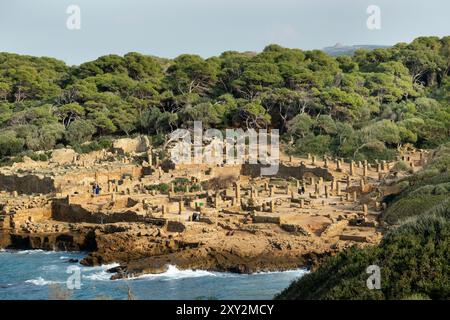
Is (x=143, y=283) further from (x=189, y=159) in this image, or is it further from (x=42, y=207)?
(x=189, y=159)

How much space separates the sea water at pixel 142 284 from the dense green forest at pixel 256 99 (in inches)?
906

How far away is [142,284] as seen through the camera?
2395cm

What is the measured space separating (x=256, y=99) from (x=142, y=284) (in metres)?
31.7

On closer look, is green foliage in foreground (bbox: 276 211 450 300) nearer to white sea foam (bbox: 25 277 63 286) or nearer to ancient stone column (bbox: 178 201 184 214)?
white sea foam (bbox: 25 277 63 286)

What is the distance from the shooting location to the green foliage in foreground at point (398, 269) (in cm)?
1226

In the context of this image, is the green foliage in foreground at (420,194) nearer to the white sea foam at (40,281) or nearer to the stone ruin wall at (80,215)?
the stone ruin wall at (80,215)

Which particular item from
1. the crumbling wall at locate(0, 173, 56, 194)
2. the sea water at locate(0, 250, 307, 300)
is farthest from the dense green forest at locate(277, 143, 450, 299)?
the crumbling wall at locate(0, 173, 56, 194)

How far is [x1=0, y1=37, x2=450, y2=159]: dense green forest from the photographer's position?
49500 millimetres

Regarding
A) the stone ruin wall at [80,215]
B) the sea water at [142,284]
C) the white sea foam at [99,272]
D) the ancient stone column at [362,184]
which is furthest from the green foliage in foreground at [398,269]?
the ancient stone column at [362,184]

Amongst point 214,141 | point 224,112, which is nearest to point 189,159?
point 214,141

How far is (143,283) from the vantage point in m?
24.1

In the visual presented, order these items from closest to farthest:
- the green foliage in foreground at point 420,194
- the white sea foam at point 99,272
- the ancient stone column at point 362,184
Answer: the white sea foam at point 99,272
the green foliage in foreground at point 420,194
the ancient stone column at point 362,184

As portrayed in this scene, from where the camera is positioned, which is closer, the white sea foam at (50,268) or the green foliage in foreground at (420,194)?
the white sea foam at (50,268)

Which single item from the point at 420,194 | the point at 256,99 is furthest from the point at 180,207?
the point at 256,99
